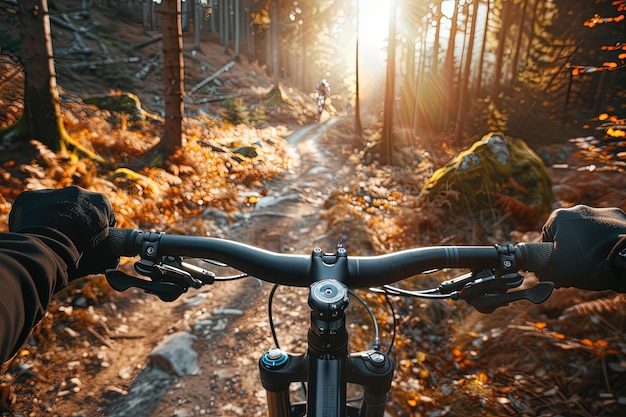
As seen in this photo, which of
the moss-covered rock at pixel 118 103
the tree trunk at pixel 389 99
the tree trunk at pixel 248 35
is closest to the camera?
the moss-covered rock at pixel 118 103

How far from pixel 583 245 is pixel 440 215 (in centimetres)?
634

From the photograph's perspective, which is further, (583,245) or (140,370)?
(140,370)

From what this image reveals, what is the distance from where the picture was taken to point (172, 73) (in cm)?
966

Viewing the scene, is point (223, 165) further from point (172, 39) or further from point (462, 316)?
point (462, 316)

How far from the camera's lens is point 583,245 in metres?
1.42

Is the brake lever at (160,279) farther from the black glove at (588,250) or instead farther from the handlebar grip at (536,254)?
the black glove at (588,250)

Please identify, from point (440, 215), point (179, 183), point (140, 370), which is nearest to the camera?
Answer: point (140, 370)

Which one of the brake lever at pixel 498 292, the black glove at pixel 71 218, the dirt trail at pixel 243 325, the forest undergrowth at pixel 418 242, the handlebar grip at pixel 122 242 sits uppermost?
the black glove at pixel 71 218

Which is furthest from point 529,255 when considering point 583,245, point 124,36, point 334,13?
point 124,36

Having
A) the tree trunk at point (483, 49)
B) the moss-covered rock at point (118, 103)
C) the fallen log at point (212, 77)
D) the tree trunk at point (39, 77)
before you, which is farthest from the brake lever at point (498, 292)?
the fallen log at point (212, 77)

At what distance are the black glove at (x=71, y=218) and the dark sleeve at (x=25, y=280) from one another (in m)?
0.07

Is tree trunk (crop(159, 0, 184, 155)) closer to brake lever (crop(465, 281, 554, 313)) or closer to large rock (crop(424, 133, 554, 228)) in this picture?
large rock (crop(424, 133, 554, 228))

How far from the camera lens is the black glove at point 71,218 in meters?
1.34

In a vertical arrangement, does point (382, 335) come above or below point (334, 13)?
below
